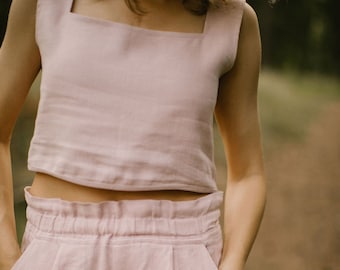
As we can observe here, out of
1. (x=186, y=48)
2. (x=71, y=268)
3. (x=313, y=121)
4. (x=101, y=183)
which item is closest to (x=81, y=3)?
(x=186, y=48)

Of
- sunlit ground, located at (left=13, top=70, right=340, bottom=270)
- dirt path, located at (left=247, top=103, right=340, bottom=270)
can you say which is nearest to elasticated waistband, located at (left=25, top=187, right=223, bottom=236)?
sunlit ground, located at (left=13, top=70, right=340, bottom=270)

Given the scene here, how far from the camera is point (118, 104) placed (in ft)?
4.62

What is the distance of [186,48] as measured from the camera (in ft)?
4.83

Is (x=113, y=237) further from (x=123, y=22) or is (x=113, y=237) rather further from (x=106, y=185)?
(x=123, y=22)

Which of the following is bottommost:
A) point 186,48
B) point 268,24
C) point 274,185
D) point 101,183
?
point 268,24

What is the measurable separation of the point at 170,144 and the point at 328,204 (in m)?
5.33

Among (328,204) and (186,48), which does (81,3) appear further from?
(328,204)

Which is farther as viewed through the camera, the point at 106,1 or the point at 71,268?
the point at 106,1

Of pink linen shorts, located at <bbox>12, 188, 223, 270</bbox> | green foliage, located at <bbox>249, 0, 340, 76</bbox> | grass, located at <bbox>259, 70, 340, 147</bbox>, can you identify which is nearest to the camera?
pink linen shorts, located at <bbox>12, 188, 223, 270</bbox>

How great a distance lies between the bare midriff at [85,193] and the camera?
1.42 m

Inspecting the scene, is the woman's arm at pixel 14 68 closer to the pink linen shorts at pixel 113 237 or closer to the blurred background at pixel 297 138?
the pink linen shorts at pixel 113 237

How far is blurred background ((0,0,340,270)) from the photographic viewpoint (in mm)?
5480

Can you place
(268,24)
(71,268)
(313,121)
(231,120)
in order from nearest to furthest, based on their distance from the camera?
(71,268) → (231,120) → (313,121) → (268,24)

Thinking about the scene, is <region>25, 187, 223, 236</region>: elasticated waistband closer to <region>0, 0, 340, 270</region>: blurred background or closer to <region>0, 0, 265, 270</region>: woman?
<region>0, 0, 265, 270</region>: woman
